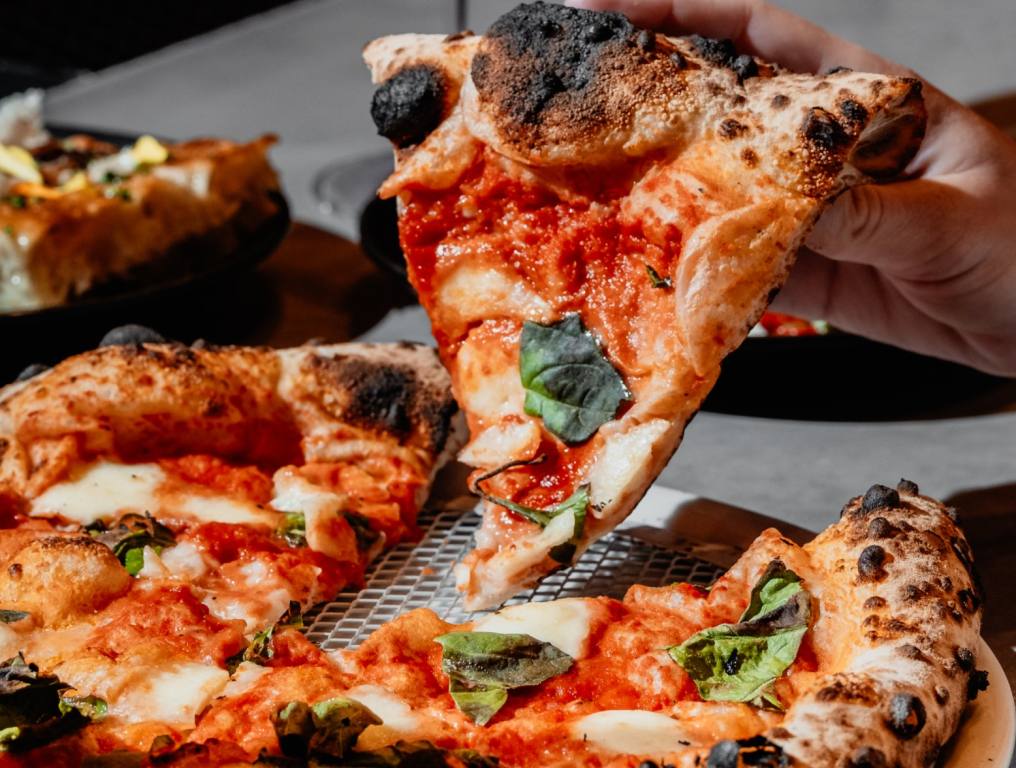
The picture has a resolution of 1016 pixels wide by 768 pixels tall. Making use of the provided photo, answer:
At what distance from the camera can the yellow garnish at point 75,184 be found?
3271 millimetres

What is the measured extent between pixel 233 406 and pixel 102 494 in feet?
0.85

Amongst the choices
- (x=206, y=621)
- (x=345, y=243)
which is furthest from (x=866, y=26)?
(x=206, y=621)

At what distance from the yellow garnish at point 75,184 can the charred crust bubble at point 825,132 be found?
223 centimetres

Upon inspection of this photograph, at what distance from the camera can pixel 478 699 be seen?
4.66ft

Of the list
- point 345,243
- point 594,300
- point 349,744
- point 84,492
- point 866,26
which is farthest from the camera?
point 866,26

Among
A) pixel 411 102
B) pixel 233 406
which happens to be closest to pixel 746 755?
pixel 411 102

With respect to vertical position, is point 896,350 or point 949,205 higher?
point 949,205

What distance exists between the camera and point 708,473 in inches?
97.3

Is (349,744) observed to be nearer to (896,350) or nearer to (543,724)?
(543,724)

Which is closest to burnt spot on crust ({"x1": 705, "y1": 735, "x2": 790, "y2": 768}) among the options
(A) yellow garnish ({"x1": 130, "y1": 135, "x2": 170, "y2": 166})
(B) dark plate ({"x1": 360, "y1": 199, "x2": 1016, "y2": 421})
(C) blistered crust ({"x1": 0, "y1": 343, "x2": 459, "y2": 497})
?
(C) blistered crust ({"x1": 0, "y1": 343, "x2": 459, "y2": 497})

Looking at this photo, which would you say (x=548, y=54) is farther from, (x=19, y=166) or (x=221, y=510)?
(x=19, y=166)

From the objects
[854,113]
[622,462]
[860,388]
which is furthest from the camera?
[860,388]

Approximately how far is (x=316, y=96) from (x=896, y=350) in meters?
4.00

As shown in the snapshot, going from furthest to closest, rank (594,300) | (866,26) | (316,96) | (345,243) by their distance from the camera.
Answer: (866,26) → (316,96) → (345,243) → (594,300)
